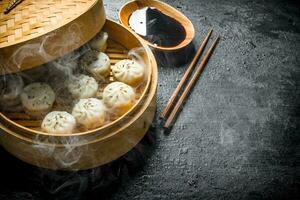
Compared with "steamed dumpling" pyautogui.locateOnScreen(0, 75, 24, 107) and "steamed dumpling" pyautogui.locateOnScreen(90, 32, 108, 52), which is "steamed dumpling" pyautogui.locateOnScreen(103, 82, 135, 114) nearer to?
"steamed dumpling" pyautogui.locateOnScreen(90, 32, 108, 52)

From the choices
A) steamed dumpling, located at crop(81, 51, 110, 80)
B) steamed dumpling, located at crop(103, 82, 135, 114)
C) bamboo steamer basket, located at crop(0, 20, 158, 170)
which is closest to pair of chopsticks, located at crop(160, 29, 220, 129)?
bamboo steamer basket, located at crop(0, 20, 158, 170)

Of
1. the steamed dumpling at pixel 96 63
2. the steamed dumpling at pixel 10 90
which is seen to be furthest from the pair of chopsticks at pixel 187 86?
the steamed dumpling at pixel 10 90

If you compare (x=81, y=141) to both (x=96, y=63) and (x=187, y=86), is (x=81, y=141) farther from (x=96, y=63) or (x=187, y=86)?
(x=187, y=86)

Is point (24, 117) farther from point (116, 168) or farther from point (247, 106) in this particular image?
point (247, 106)

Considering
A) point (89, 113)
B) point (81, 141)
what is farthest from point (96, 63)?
point (81, 141)

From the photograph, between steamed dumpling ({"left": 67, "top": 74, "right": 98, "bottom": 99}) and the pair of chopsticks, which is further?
the pair of chopsticks

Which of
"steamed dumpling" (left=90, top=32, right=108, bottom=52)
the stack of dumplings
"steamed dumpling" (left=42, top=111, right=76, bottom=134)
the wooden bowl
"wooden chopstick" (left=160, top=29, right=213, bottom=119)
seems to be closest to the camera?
"steamed dumpling" (left=42, top=111, right=76, bottom=134)

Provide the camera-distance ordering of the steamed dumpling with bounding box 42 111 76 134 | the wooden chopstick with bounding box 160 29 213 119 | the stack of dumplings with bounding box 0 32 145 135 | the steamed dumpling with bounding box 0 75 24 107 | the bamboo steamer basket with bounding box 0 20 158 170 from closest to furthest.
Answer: the bamboo steamer basket with bounding box 0 20 158 170, the steamed dumpling with bounding box 42 111 76 134, the stack of dumplings with bounding box 0 32 145 135, the steamed dumpling with bounding box 0 75 24 107, the wooden chopstick with bounding box 160 29 213 119
